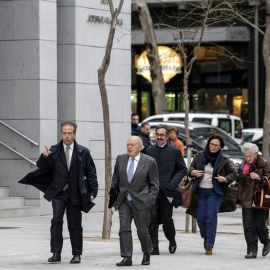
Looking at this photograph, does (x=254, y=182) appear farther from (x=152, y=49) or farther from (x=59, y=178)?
(x=152, y=49)

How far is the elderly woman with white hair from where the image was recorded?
47.2ft

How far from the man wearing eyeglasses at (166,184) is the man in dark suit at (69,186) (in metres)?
1.45

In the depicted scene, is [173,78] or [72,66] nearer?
[72,66]

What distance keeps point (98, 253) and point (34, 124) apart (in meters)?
7.42

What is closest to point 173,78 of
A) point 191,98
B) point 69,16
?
point 191,98

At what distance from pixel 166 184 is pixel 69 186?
1743 millimetres

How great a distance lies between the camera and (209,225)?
1455 centimetres

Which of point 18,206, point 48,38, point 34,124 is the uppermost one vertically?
point 48,38

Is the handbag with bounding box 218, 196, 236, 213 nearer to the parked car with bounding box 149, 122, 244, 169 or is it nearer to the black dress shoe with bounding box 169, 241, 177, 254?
the black dress shoe with bounding box 169, 241, 177, 254

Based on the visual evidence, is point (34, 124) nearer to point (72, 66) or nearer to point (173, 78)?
point (72, 66)

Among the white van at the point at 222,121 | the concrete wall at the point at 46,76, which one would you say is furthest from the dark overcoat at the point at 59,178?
the white van at the point at 222,121

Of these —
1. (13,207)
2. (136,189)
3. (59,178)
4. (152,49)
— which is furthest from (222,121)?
(136,189)

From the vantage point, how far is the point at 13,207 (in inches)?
838

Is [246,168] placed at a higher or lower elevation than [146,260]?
higher
